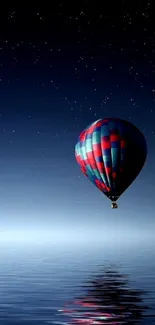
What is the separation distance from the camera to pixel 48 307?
31.7 meters

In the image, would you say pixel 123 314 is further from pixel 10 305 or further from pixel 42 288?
pixel 42 288

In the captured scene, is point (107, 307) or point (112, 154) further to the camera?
point (112, 154)

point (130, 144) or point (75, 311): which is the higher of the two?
point (130, 144)

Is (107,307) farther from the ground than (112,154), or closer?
closer

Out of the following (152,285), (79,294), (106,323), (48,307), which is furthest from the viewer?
(152,285)

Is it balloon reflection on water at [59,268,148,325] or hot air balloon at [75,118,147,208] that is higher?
hot air balloon at [75,118,147,208]

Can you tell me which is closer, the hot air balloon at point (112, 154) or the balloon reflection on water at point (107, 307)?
the balloon reflection on water at point (107, 307)

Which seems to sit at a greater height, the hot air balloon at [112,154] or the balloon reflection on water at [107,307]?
the hot air balloon at [112,154]

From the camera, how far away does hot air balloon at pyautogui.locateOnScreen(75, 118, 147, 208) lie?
154ft

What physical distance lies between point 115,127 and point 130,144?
2.09 m

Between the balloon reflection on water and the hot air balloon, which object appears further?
the hot air balloon

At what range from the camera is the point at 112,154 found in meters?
47.0

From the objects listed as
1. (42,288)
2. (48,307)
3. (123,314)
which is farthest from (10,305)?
(42,288)

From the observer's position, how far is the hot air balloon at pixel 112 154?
1844 inches
